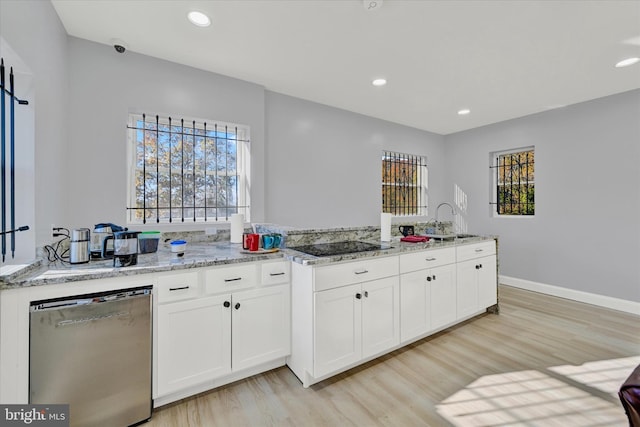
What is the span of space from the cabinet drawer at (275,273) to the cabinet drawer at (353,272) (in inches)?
12.5

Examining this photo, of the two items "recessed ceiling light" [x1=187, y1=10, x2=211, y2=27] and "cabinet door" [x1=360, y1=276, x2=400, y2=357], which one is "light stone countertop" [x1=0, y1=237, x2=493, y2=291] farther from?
"recessed ceiling light" [x1=187, y1=10, x2=211, y2=27]

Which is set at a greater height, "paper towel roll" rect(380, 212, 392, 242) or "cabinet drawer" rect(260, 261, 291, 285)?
"paper towel roll" rect(380, 212, 392, 242)

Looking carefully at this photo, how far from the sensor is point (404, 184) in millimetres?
4977

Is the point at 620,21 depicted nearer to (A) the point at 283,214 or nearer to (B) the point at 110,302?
(A) the point at 283,214

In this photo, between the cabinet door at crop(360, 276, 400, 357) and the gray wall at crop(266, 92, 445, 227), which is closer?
the cabinet door at crop(360, 276, 400, 357)

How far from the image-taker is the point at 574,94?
11.1 feet

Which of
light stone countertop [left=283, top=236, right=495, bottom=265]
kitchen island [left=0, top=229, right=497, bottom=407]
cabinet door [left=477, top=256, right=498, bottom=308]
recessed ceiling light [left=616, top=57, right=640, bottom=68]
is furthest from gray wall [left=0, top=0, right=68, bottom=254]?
recessed ceiling light [left=616, top=57, right=640, bottom=68]

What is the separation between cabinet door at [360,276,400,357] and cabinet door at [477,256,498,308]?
4.42 feet

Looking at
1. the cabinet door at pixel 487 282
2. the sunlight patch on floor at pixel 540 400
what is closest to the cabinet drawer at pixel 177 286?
the sunlight patch on floor at pixel 540 400

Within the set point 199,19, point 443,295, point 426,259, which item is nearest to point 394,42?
point 199,19

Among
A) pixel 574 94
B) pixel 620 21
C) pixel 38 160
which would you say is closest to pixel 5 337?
pixel 38 160

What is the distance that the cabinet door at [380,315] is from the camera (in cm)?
215

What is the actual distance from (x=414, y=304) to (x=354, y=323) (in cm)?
71

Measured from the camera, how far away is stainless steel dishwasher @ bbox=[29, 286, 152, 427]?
138 centimetres
